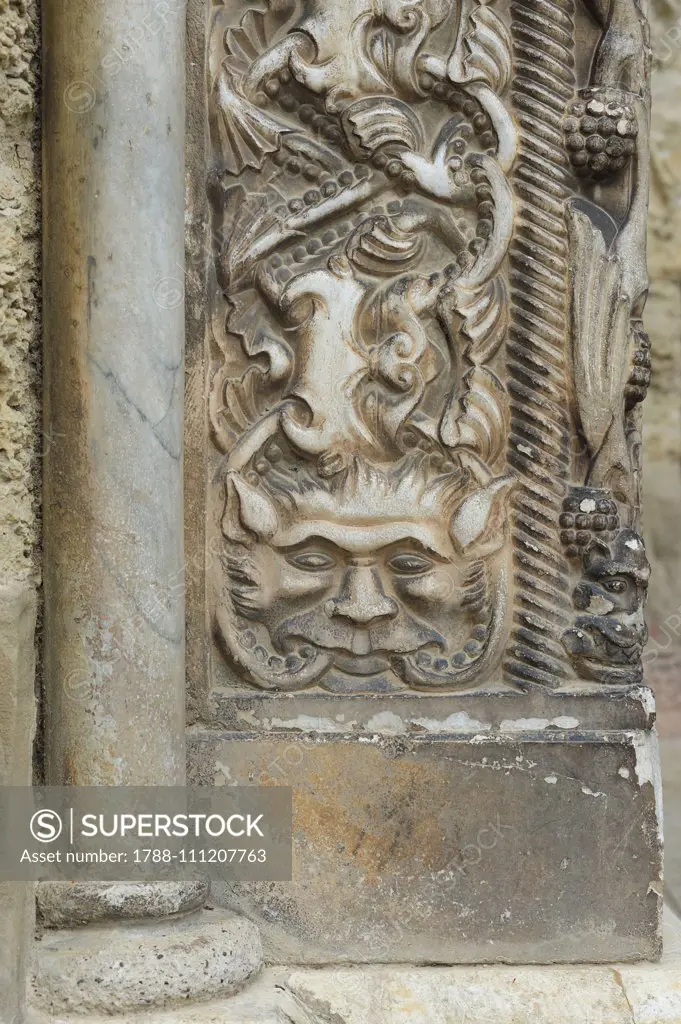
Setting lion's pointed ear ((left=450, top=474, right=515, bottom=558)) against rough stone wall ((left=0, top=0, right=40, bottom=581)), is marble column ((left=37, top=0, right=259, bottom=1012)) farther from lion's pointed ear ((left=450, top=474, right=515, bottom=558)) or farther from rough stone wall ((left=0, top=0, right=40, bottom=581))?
lion's pointed ear ((left=450, top=474, right=515, bottom=558))

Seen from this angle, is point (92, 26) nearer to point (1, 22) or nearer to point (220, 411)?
point (1, 22)

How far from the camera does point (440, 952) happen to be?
1.61 m

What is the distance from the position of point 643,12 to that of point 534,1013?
133 centimetres

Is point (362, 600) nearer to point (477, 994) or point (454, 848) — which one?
point (454, 848)

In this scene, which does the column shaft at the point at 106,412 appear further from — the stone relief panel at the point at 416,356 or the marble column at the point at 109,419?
the stone relief panel at the point at 416,356

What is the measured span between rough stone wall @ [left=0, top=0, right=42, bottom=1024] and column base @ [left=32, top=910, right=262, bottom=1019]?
4 centimetres

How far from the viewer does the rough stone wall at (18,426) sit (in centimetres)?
138

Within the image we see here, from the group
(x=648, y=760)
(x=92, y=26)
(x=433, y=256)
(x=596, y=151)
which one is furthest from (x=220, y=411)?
(x=648, y=760)

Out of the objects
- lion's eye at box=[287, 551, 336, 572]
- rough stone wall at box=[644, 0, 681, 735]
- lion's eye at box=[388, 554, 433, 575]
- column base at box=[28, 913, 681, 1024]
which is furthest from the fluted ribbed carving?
rough stone wall at box=[644, 0, 681, 735]

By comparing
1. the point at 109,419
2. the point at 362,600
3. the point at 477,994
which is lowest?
the point at 477,994

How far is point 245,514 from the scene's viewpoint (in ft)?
5.43

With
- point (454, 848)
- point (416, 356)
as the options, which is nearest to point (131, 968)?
point (454, 848)

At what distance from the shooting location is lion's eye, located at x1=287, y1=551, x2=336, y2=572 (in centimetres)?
167

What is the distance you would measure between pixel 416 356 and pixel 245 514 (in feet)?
1.01
